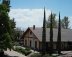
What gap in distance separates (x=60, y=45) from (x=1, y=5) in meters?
18.1

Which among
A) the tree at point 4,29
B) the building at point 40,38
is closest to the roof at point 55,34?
the building at point 40,38

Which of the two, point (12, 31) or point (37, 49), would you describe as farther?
point (37, 49)

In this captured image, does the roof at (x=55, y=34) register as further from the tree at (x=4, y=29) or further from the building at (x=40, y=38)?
the tree at (x=4, y=29)

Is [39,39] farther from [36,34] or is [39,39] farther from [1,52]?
[1,52]

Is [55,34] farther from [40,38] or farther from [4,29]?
[4,29]

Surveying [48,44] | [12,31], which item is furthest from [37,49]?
[12,31]

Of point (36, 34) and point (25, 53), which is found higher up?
point (36, 34)

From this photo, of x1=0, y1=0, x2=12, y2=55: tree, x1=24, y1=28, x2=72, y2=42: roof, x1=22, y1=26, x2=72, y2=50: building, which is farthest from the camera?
x1=24, y1=28, x2=72, y2=42: roof

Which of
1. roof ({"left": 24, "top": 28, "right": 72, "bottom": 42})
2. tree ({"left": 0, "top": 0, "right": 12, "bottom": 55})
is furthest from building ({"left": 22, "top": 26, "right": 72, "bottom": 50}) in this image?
tree ({"left": 0, "top": 0, "right": 12, "bottom": 55})

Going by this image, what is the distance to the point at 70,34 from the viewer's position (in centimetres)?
5612

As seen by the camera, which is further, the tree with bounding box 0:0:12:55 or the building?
the building

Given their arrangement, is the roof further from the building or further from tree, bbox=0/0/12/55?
tree, bbox=0/0/12/55

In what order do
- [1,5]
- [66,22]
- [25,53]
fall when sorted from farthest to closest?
[66,22], [25,53], [1,5]

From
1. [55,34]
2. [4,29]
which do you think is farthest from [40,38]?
[4,29]
